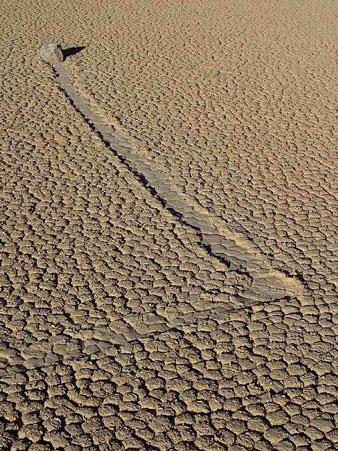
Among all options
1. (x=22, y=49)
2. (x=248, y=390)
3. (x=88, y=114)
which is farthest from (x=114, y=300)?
(x=22, y=49)

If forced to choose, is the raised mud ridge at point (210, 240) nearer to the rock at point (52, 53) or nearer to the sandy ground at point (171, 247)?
the sandy ground at point (171, 247)

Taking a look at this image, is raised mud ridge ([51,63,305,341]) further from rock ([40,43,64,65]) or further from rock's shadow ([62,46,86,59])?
rock's shadow ([62,46,86,59])

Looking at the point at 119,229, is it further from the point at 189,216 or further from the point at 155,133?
the point at 155,133

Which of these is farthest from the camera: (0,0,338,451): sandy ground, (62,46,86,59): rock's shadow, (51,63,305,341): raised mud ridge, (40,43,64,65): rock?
(62,46,86,59): rock's shadow

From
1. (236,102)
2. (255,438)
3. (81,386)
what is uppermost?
(236,102)

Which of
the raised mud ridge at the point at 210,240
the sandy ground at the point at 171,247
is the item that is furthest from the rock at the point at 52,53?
the raised mud ridge at the point at 210,240

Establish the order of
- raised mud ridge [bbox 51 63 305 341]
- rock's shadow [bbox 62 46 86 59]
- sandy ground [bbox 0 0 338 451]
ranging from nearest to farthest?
sandy ground [bbox 0 0 338 451] → raised mud ridge [bbox 51 63 305 341] → rock's shadow [bbox 62 46 86 59]

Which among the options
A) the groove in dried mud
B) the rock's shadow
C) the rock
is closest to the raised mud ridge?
the groove in dried mud

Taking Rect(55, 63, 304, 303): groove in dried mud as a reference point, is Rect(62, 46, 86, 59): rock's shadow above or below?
below
